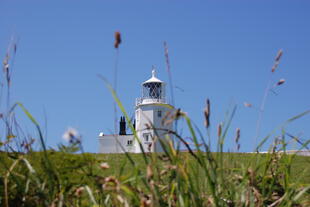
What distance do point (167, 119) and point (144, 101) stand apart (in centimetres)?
3258

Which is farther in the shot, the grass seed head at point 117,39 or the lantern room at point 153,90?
the lantern room at point 153,90

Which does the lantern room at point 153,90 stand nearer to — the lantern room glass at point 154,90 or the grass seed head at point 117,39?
the lantern room glass at point 154,90

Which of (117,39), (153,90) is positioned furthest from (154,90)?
(117,39)

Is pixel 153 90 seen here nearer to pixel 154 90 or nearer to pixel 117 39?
pixel 154 90

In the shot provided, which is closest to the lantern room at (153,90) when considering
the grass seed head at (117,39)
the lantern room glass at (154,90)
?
the lantern room glass at (154,90)

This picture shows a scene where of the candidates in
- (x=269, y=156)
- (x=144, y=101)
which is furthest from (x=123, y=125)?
(x=269, y=156)

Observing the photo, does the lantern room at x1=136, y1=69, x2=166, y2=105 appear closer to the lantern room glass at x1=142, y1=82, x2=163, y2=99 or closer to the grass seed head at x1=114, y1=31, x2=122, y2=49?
the lantern room glass at x1=142, y1=82, x2=163, y2=99

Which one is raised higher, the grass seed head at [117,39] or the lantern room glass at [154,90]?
the lantern room glass at [154,90]

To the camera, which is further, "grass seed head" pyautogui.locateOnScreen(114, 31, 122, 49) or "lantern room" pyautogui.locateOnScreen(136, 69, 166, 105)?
"lantern room" pyautogui.locateOnScreen(136, 69, 166, 105)

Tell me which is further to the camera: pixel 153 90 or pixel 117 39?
pixel 153 90

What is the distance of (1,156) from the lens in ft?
4.89

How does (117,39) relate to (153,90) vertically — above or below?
below

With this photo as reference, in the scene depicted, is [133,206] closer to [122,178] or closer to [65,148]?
[122,178]

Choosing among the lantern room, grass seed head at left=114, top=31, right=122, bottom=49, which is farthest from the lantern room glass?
grass seed head at left=114, top=31, right=122, bottom=49
